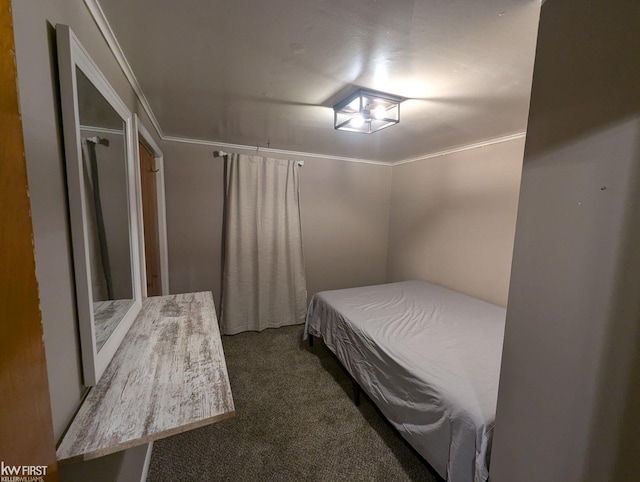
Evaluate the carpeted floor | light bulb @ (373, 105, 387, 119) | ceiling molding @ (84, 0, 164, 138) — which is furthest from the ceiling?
the carpeted floor

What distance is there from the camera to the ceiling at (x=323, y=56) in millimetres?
964

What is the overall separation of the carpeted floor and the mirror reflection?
3.56 feet

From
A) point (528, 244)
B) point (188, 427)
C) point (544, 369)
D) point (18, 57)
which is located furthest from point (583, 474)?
point (18, 57)

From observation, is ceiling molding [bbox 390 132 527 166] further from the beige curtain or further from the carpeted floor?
the carpeted floor

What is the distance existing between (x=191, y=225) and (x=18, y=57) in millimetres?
2548

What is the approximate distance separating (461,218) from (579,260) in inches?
98.5

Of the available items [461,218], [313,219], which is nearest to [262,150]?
[313,219]

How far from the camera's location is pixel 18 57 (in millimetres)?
542

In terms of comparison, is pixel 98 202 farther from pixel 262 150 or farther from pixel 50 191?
pixel 262 150

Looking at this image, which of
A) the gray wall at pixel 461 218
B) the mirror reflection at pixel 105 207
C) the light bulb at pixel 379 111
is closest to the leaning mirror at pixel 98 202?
the mirror reflection at pixel 105 207

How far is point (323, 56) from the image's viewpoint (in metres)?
1.25

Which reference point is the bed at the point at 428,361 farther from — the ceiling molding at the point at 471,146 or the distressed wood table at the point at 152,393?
the ceiling molding at the point at 471,146

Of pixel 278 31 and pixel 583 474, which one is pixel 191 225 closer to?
pixel 278 31

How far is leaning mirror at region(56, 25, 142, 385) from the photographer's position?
718 mm
